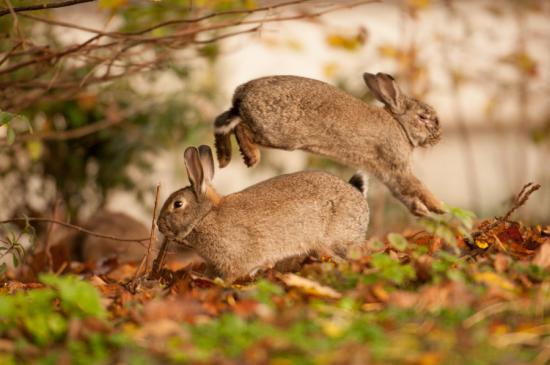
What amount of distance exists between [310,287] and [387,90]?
220cm

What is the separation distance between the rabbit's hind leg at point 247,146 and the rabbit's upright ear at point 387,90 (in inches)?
39.2

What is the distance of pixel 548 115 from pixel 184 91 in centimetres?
555

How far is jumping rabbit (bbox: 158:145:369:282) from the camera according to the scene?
5141 millimetres

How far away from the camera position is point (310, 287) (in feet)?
12.8

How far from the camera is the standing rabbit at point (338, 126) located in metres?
5.12

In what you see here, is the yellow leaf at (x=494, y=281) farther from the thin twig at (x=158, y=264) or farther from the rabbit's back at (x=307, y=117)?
the thin twig at (x=158, y=264)

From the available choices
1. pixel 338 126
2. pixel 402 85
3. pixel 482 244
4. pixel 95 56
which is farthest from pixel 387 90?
pixel 402 85

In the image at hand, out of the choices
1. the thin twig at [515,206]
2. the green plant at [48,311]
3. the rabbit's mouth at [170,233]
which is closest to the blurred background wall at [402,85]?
the thin twig at [515,206]

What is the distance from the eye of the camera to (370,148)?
5.55m

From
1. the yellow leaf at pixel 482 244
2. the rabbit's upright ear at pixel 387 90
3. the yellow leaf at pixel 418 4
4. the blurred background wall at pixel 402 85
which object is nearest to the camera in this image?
the yellow leaf at pixel 482 244

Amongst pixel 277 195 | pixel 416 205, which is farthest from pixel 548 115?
pixel 277 195

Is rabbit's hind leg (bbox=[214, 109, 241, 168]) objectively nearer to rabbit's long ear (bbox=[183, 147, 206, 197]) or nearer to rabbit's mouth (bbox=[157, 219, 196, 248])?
rabbit's long ear (bbox=[183, 147, 206, 197])

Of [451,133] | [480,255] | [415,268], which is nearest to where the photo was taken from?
[415,268]

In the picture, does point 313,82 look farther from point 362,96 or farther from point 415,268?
point 362,96
